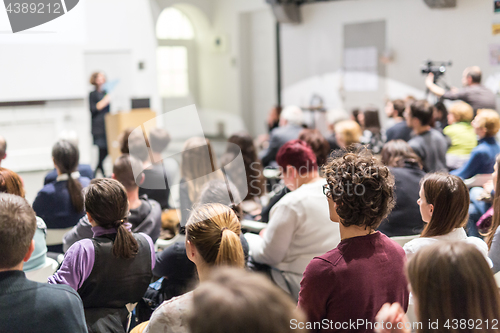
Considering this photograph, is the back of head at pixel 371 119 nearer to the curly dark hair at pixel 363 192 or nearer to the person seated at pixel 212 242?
the curly dark hair at pixel 363 192

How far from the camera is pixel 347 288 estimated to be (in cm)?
130

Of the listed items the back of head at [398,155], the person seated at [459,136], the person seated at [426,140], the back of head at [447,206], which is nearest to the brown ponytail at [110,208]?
the back of head at [447,206]

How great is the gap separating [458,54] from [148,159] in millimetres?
4916

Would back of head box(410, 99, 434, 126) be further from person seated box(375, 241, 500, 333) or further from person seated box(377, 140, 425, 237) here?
person seated box(375, 241, 500, 333)

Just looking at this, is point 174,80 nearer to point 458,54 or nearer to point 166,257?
point 458,54

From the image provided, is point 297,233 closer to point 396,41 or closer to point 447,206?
point 447,206

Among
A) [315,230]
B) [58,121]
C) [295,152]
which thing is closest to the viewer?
[315,230]

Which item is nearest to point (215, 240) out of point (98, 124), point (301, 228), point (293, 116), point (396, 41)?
point (301, 228)

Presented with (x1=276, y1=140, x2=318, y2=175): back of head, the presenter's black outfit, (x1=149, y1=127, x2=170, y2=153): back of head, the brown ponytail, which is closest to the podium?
the presenter's black outfit

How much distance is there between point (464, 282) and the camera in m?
1.02

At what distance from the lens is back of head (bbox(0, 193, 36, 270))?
1.21 metres

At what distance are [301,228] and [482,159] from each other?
2.13 meters

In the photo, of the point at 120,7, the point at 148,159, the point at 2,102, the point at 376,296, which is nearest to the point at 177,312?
the point at 376,296

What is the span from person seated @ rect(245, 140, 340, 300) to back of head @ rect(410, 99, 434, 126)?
1953 millimetres
